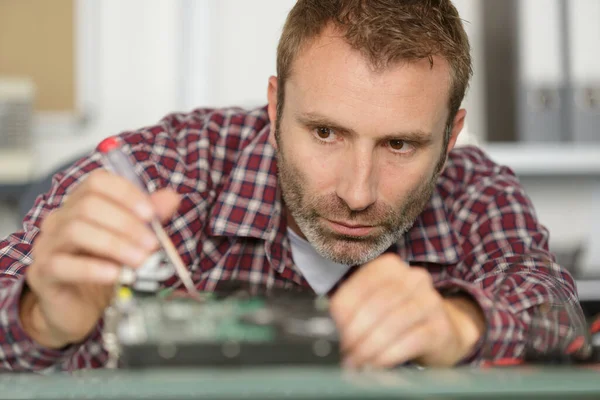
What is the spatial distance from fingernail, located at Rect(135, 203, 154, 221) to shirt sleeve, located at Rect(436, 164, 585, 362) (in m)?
0.32

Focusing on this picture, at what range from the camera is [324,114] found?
3.46 ft

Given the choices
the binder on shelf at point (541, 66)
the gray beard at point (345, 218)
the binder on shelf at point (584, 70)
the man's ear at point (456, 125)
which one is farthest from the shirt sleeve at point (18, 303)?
the binder on shelf at point (584, 70)

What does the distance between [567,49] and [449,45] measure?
1.39m

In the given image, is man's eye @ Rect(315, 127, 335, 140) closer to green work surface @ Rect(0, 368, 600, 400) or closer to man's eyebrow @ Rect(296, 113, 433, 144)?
man's eyebrow @ Rect(296, 113, 433, 144)

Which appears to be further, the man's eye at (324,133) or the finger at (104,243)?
the man's eye at (324,133)

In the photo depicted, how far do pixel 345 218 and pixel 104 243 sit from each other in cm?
49

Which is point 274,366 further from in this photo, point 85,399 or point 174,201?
point 174,201

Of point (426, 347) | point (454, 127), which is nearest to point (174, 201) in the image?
point (426, 347)

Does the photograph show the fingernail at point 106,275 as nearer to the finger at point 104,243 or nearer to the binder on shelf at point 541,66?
the finger at point 104,243

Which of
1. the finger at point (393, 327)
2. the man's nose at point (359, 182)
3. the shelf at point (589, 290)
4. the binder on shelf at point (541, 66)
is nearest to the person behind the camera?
the finger at point (393, 327)

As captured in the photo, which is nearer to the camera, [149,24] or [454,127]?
[454,127]

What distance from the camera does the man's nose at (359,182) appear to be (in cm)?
102

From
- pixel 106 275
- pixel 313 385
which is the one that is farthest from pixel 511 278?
pixel 313 385

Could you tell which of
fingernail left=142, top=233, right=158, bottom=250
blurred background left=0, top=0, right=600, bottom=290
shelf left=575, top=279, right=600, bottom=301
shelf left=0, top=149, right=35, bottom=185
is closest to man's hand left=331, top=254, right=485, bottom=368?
fingernail left=142, top=233, right=158, bottom=250
